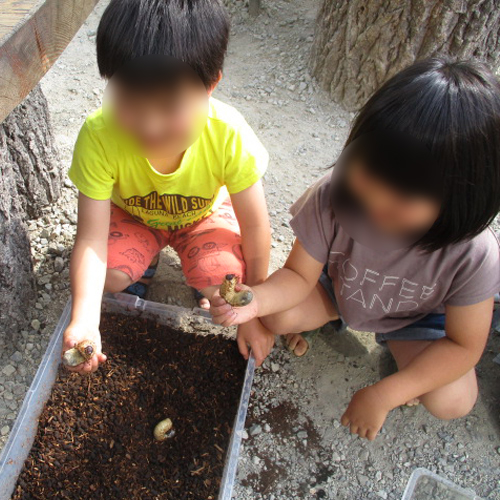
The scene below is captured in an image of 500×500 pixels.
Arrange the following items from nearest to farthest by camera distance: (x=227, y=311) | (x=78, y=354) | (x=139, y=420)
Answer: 1. (x=78, y=354)
2. (x=227, y=311)
3. (x=139, y=420)

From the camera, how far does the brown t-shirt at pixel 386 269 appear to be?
114 cm

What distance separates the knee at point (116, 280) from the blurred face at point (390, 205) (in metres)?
0.77

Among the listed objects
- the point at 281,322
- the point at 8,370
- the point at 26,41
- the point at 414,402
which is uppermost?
the point at 26,41

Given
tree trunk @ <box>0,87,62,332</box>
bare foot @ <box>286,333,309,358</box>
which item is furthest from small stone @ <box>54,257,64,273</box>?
bare foot @ <box>286,333,309,358</box>

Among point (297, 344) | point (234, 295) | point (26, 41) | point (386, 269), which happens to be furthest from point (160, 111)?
point (297, 344)

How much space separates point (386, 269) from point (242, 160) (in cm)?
45

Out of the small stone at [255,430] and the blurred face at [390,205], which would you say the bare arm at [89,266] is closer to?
the small stone at [255,430]

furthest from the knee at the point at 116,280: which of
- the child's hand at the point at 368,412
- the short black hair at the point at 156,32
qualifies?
the child's hand at the point at 368,412

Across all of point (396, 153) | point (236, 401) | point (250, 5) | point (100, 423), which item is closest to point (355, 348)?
point (236, 401)

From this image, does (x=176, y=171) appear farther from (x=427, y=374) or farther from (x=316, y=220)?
(x=427, y=374)

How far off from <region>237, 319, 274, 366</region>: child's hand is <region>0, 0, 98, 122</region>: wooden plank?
821 mm

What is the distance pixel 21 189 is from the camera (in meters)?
1.69

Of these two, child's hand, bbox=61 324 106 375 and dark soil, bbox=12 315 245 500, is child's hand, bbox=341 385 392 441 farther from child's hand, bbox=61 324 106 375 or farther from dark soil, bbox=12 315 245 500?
child's hand, bbox=61 324 106 375

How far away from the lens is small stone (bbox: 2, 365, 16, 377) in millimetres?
1465
